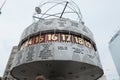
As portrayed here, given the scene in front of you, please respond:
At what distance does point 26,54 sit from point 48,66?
280 centimetres

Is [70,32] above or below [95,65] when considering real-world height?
above

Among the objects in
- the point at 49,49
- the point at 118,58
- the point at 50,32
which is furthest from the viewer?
the point at 118,58

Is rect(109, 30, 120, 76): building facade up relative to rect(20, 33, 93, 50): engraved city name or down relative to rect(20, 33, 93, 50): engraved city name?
up

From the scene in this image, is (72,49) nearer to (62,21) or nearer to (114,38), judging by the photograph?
(62,21)

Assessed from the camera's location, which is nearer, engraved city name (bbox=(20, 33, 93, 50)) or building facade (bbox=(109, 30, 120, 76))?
engraved city name (bbox=(20, 33, 93, 50))

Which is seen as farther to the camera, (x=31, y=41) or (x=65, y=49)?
(x=31, y=41)

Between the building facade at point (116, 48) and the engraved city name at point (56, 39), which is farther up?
the building facade at point (116, 48)

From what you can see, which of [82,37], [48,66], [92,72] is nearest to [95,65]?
[92,72]

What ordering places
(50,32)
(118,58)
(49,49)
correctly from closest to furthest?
(49,49), (50,32), (118,58)

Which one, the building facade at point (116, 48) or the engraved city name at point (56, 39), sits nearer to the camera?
the engraved city name at point (56, 39)

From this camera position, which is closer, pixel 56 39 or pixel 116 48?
pixel 56 39

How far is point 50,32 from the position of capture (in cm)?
2225

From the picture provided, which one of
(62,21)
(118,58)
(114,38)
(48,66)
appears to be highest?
(114,38)

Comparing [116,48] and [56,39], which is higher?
[116,48]
